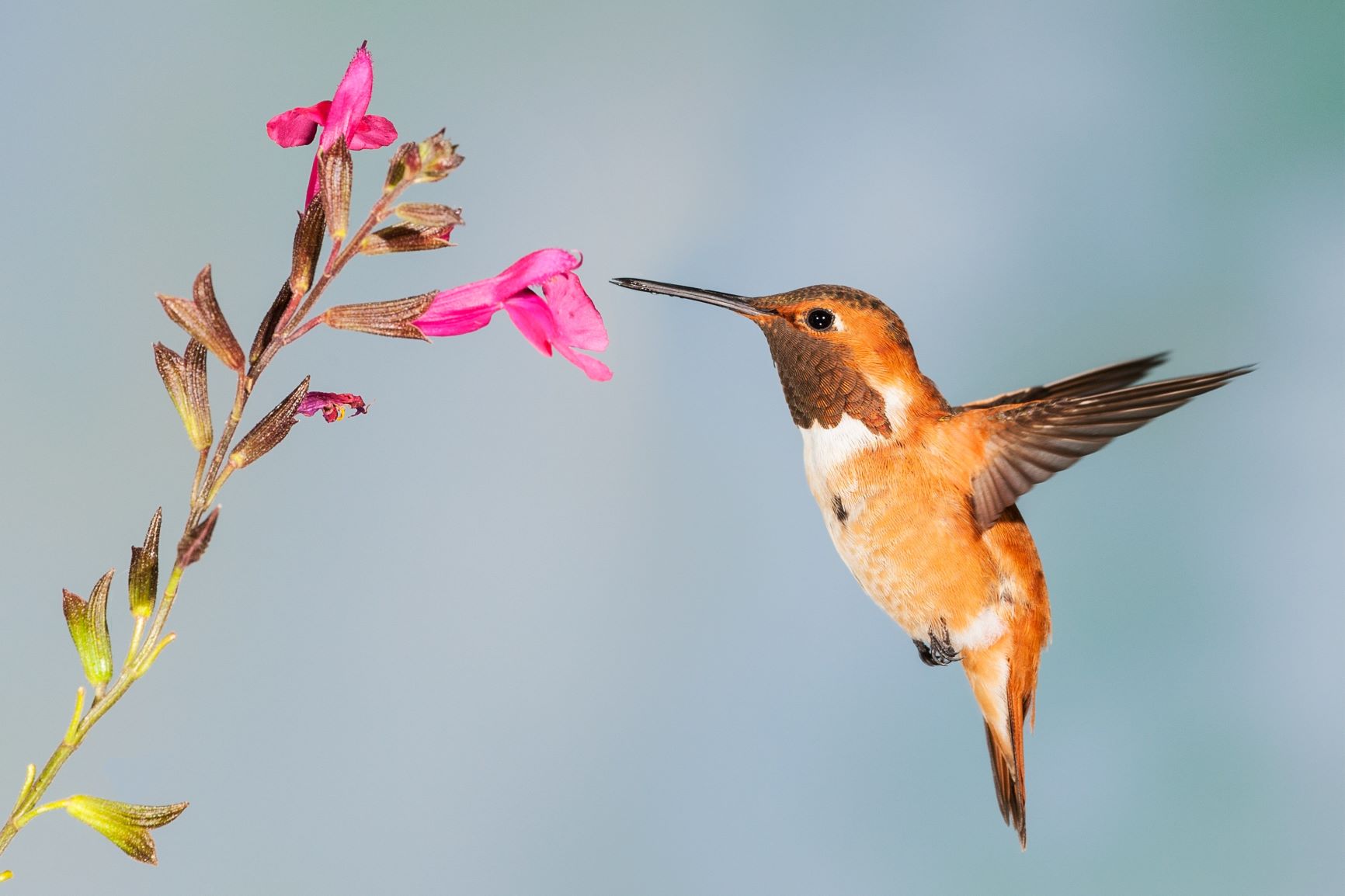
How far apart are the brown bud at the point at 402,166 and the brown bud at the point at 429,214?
0.7 inches

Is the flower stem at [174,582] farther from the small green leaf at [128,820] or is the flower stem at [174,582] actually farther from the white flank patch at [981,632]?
the white flank patch at [981,632]

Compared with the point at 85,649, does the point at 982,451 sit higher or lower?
higher

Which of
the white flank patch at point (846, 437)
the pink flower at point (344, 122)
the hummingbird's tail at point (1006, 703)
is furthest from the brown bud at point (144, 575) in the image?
the hummingbird's tail at point (1006, 703)

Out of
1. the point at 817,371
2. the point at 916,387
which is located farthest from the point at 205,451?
the point at 916,387

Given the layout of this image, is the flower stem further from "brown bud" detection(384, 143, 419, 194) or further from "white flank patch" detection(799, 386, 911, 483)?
"white flank patch" detection(799, 386, 911, 483)

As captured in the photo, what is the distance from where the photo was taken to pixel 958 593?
4.56ft

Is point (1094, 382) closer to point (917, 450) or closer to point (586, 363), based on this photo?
point (917, 450)

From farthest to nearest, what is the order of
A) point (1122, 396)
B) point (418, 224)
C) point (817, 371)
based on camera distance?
point (817, 371) < point (1122, 396) < point (418, 224)

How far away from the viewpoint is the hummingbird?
1.22 m

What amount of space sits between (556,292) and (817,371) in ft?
1.38

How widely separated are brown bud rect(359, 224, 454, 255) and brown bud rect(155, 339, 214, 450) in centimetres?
14

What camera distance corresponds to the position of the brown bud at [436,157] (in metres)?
0.81

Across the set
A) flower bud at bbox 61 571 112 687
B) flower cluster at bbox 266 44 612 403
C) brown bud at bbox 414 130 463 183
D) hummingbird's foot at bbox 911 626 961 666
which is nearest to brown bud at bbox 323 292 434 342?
flower cluster at bbox 266 44 612 403

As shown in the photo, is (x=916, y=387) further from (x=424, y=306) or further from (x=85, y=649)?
(x=85, y=649)
